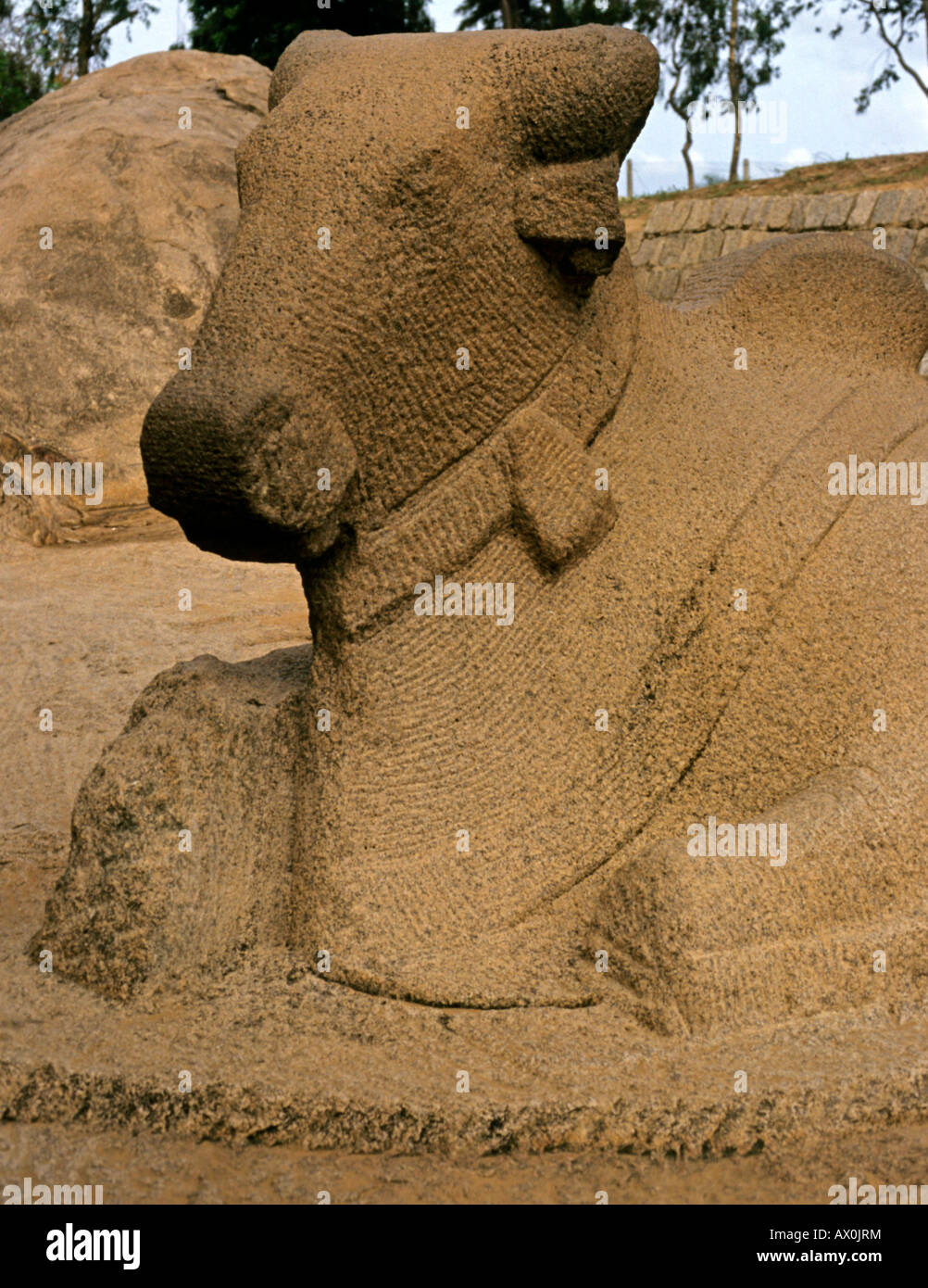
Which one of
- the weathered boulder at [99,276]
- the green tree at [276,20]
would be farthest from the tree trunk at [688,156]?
the weathered boulder at [99,276]

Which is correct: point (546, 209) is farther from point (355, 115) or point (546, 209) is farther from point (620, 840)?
point (620, 840)

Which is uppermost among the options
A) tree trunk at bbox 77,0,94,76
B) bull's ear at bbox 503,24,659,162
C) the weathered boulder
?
tree trunk at bbox 77,0,94,76

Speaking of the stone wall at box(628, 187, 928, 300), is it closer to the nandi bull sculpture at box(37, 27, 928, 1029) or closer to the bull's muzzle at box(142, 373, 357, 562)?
the nandi bull sculpture at box(37, 27, 928, 1029)

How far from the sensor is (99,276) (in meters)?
7.64

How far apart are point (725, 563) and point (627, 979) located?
76 centimetres

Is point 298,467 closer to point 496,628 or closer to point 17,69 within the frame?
point 496,628

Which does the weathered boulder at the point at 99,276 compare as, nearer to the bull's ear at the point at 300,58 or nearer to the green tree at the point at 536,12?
the bull's ear at the point at 300,58

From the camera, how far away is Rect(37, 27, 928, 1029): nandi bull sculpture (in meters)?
2.28

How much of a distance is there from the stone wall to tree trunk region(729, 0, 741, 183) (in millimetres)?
7784

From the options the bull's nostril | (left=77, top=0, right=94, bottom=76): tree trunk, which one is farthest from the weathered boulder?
(left=77, top=0, right=94, bottom=76): tree trunk

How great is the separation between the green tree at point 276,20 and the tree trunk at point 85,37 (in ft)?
7.91

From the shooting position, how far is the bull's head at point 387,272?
2.24 metres

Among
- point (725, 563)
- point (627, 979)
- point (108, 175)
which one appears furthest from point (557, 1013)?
point (108, 175)

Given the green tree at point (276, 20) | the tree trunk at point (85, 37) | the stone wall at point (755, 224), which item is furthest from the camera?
the tree trunk at point (85, 37)
